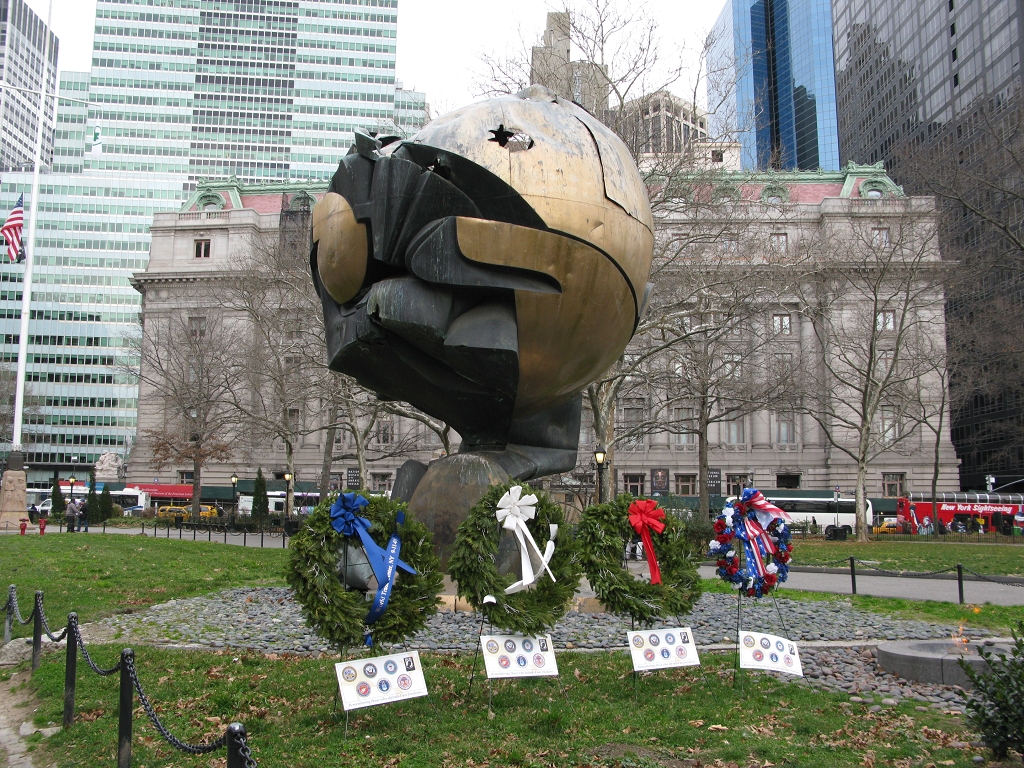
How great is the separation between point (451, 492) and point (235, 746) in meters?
7.15

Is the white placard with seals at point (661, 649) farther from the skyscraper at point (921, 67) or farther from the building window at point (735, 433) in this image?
the building window at point (735, 433)

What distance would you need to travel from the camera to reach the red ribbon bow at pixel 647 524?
7.54 metres

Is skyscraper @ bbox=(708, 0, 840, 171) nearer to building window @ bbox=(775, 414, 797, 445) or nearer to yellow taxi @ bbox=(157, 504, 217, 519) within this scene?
building window @ bbox=(775, 414, 797, 445)

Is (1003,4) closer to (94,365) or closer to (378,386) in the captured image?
(378,386)

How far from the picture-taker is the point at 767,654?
684 cm

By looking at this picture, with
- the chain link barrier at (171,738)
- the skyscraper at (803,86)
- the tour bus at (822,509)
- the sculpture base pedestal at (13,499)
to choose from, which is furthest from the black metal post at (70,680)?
the skyscraper at (803,86)

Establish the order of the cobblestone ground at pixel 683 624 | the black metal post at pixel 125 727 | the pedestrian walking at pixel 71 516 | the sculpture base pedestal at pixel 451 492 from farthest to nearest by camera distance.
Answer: the pedestrian walking at pixel 71 516 → the sculpture base pedestal at pixel 451 492 → the cobblestone ground at pixel 683 624 → the black metal post at pixel 125 727

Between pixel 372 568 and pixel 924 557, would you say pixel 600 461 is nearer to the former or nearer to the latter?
pixel 924 557

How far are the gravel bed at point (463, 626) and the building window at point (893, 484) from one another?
46631 mm

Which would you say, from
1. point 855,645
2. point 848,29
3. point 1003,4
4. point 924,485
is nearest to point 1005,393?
point 924,485

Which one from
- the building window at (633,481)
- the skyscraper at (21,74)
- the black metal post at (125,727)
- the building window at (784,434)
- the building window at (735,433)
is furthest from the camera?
the skyscraper at (21,74)

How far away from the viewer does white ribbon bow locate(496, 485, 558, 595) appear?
684 cm

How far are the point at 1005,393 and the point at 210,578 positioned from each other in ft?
194

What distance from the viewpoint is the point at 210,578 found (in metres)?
15.8
